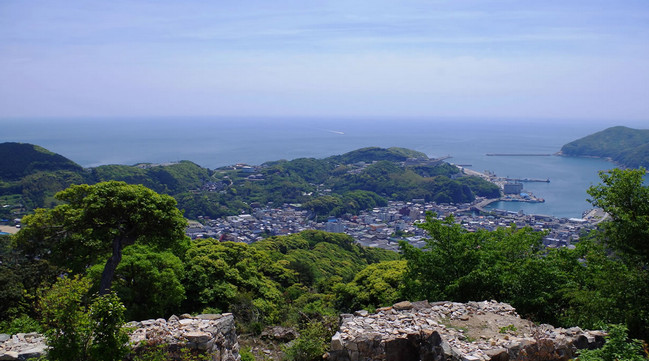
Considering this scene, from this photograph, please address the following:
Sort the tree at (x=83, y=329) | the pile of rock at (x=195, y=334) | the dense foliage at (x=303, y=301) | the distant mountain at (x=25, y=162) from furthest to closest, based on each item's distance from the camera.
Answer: the distant mountain at (x=25, y=162)
the dense foliage at (x=303, y=301)
the pile of rock at (x=195, y=334)
the tree at (x=83, y=329)

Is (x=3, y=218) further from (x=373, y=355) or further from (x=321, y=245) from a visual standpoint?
(x=373, y=355)

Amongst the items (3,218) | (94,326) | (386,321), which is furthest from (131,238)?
(3,218)

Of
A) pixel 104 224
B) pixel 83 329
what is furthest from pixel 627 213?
pixel 104 224

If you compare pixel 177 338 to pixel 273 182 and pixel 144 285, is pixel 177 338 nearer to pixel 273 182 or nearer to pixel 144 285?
pixel 144 285

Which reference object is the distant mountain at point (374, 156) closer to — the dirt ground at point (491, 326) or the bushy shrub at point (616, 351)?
the dirt ground at point (491, 326)

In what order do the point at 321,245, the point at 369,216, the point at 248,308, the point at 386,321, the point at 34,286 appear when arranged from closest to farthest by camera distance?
the point at 386,321, the point at 34,286, the point at 248,308, the point at 321,245, the point at 369,216

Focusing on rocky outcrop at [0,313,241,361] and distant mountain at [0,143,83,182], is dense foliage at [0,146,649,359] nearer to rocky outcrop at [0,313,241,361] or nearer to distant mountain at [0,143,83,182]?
rocky outcrop at [0,313,241,361]

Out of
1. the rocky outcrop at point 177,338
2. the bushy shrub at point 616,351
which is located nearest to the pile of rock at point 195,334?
the rocky outcrop at point 177,338
